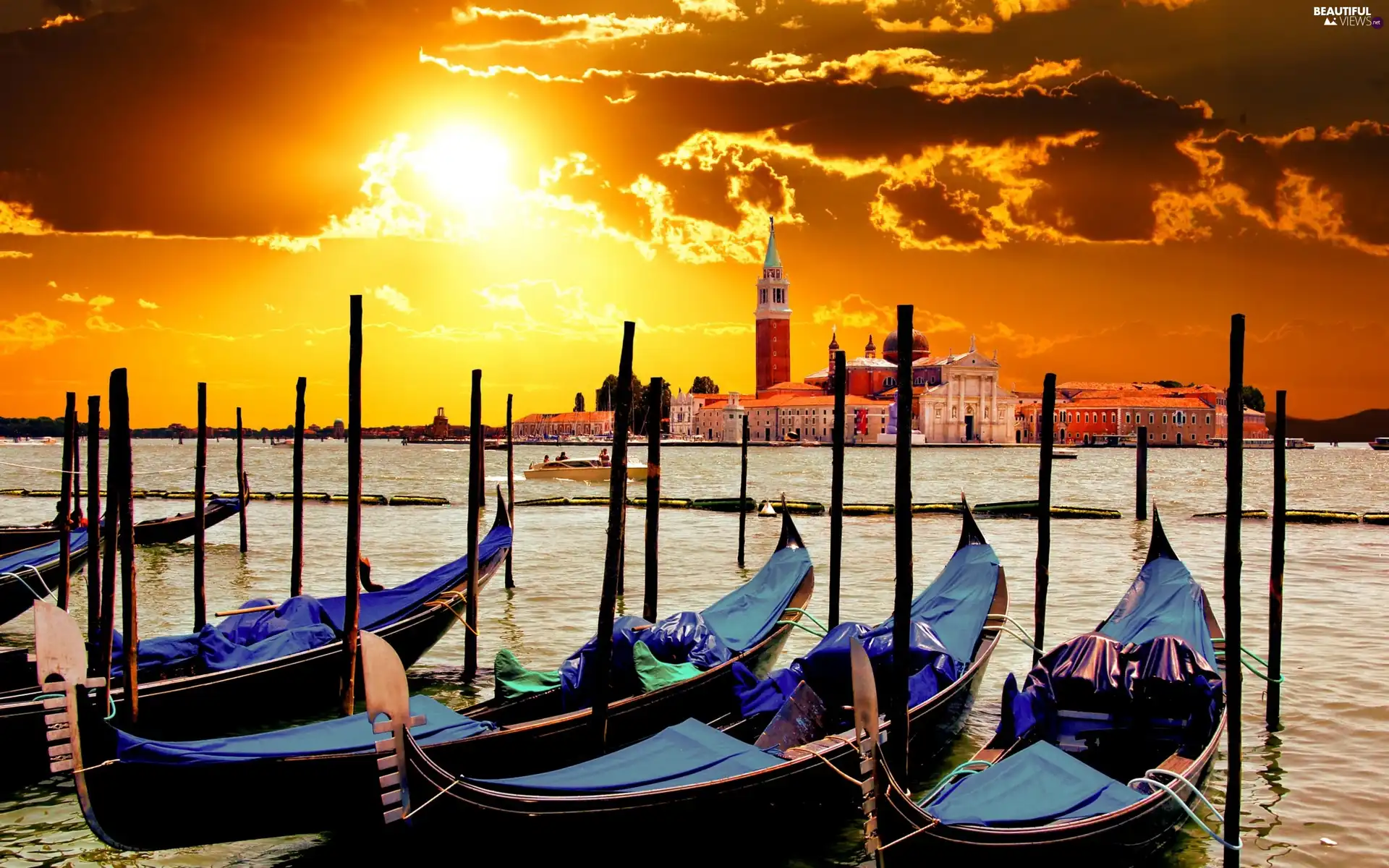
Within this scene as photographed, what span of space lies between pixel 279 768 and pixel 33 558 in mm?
6795

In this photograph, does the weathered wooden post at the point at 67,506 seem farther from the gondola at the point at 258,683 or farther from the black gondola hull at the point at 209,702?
the black gondola hull at the point at 209,702

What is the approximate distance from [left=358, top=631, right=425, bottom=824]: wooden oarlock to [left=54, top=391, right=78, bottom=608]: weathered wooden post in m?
5.77

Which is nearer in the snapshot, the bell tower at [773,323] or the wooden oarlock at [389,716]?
the wooden oarlock at [389,716]

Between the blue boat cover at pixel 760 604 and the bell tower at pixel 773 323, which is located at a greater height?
the bell tower at pixel 773 323

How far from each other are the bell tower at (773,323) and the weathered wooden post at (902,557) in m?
99.7

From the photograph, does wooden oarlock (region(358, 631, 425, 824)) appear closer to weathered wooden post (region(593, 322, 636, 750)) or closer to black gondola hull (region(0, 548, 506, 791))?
weathered wooden post (region(593, 322, 636, 750))

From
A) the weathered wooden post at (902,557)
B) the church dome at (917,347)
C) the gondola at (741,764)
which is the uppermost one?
the church dome at (917,347)

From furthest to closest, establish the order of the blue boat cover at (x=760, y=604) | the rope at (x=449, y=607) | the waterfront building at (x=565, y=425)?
the waterfront building at (x=565, y=425)
the rope at (x=449, y=607)
the blue boat cover at (x=760, y=604)

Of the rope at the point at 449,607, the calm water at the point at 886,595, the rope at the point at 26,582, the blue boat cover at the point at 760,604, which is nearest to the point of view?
the calm water at the point at 886,595

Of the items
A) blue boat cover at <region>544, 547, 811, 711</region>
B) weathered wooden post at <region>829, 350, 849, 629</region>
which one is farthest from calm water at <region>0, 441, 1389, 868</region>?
blue boat cover at <region>544, 547, 811, 711</region>

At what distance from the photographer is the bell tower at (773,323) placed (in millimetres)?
105000

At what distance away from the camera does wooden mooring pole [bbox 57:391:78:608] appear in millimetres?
8859

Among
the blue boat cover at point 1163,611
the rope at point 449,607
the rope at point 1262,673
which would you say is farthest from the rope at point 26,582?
the rope at point 1262,673

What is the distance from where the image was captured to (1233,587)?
5.61 meters
